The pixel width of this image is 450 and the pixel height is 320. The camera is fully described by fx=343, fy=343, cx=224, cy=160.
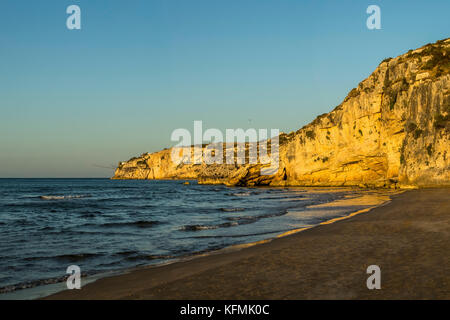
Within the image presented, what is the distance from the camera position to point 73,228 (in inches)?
682

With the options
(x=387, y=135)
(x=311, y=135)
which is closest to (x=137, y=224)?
(x=387, y=135)

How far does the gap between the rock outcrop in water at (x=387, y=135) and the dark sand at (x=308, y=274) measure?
3735 centimetres

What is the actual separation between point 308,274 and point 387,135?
5244 centimetres

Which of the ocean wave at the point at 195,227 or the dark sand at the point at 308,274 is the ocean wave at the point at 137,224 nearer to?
the ocean wave at the point at 195,227

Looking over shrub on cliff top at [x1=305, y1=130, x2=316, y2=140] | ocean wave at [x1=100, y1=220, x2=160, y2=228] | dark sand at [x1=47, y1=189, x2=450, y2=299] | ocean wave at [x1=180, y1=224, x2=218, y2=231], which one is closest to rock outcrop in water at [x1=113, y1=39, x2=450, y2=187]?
shrub on cliff top at [x1=305, y1=130, x2=316, y2=140]

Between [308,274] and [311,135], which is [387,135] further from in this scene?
[308,274]

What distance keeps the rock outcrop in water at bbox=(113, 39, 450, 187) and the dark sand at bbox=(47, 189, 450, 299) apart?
37.4 metres

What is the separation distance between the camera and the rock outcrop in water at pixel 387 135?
1651 inches

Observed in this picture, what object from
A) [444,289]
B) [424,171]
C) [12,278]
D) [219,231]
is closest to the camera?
[444,289]

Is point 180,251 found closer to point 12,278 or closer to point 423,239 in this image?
point 12,278

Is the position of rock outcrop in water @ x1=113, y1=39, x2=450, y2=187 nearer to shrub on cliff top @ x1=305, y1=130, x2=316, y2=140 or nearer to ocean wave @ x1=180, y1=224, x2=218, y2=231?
shrub on cliff top @ x1=305, y1=130, x2=316, y2=140

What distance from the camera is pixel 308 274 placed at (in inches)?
256

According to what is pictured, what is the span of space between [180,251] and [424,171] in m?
40.6
